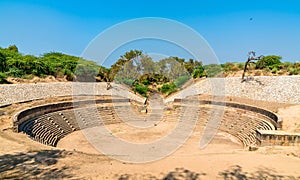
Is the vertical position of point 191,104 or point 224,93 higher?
point 224,93

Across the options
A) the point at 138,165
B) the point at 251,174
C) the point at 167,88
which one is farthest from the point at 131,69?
the point at 251,174

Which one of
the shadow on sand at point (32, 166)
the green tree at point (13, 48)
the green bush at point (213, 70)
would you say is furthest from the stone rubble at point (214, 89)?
the green tree at point (13, 48)

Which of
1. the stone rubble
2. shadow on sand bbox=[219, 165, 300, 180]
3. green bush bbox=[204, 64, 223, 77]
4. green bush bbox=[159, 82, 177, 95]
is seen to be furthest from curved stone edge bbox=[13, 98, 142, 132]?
green bush bbox=[204, 64, 223, 77]

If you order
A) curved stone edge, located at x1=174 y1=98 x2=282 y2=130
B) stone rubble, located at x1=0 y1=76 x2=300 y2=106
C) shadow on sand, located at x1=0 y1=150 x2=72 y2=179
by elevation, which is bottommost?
shadow on sand, located at x1=0 y1=150 x2=72 y2=179

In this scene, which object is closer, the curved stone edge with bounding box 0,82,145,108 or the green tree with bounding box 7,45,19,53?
the curved stone edge with bounding box 0,82,145,108

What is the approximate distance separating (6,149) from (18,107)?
835 centimetres

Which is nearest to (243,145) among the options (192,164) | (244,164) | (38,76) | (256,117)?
(256,117)

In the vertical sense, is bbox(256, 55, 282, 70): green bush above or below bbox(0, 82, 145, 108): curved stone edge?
above

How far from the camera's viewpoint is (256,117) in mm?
14922

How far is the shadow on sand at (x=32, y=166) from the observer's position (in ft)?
18.1

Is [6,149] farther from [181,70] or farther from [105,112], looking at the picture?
[181,70]

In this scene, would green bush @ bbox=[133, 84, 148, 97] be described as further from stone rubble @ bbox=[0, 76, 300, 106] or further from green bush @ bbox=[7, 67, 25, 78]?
green bush @ bbox=[7, 67, 25, 78]

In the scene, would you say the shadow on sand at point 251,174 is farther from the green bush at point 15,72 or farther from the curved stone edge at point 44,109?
the green bush at point 15,72

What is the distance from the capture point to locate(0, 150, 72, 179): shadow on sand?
5.51 metres
